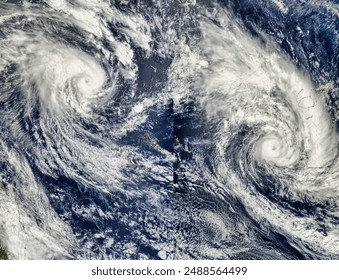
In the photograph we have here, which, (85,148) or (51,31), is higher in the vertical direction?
(51,31)

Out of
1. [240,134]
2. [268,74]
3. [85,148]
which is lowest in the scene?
[85,148]

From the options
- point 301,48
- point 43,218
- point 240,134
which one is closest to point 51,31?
point 43,218

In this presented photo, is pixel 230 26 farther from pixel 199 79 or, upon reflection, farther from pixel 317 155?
pixel 317 155

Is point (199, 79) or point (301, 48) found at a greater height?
point (301, 48)

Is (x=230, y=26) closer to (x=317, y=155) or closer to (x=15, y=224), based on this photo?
(x=317, y=155)

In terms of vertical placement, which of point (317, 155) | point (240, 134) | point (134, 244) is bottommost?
point (134, 244)
